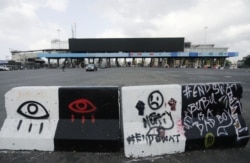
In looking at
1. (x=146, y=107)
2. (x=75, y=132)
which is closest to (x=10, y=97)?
(x=75, y=132)

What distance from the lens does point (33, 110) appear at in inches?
143

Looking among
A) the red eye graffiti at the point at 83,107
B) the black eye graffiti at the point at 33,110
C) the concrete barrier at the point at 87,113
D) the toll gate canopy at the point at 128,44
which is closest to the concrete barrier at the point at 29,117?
the black eye graffiti at the point at 33,110

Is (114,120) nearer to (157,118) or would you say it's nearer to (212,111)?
(157,118)

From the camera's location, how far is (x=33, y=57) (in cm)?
12231

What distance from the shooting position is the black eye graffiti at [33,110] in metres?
3.61

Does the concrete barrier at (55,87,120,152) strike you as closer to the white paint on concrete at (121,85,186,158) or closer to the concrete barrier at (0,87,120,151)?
the concrete barrier at (0,87,120,151)

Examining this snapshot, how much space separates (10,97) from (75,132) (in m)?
1.33

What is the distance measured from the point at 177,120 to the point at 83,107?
5.47ft

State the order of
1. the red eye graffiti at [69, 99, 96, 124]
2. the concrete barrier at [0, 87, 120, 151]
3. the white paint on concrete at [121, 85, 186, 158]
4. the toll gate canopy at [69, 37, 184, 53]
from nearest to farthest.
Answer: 1. the white paint on concrete at [121, 85, 186, 158]
2. the concrete barrier at [0, 87, 120, 151]
3. the red eye graffiti at [69, 99, 96, 124]
4. the toll gate canopy at [69, 37, 184, 53]

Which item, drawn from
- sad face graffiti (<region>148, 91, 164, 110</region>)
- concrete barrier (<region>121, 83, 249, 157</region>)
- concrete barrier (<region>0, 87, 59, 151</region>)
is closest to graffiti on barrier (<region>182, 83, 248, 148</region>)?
concrete barrier (<region>121, 83, 249, 157</region>)

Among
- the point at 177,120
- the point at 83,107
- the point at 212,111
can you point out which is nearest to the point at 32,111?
the point at 83,107

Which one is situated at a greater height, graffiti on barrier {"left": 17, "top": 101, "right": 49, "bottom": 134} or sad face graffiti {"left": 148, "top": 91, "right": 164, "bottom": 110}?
sad face graffiti {"left": 148, "top": 91, "right": 164, "bottom": 110}

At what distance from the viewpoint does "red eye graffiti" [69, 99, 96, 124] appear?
11.8ft

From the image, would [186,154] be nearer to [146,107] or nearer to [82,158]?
[146,107]
